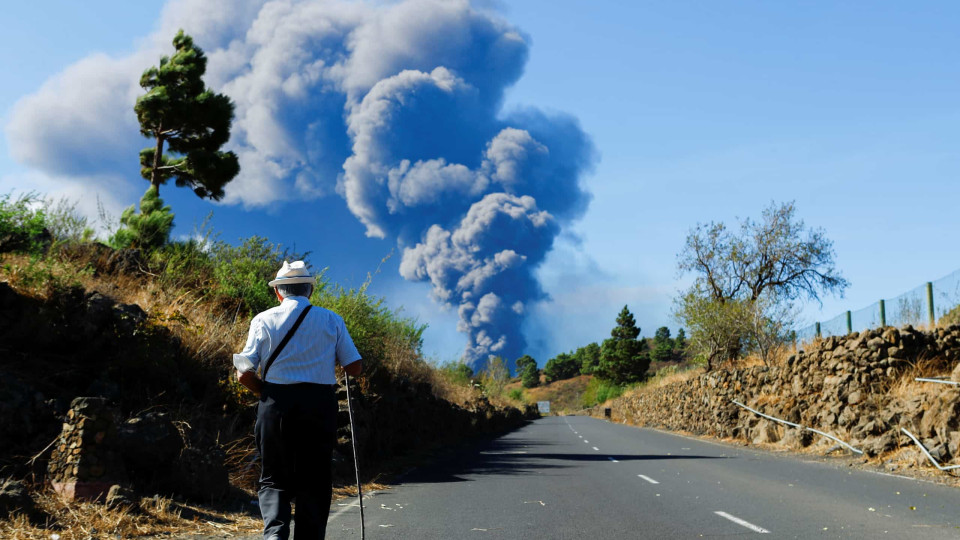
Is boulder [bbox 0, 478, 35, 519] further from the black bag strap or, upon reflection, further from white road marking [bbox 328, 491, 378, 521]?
white road marking [bbox 328, 491, 378, 521]

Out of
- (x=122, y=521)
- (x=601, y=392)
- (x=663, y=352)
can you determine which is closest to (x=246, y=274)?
(x=122, y=521)

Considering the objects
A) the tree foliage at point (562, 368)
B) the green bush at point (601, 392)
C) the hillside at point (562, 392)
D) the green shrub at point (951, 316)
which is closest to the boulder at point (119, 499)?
the green shrub at point (951, 316)

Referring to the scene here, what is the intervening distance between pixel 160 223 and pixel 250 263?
12.6 ft

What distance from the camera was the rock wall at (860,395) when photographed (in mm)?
14492

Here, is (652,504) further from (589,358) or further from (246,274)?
(589,358)

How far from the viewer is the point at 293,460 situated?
194 inches

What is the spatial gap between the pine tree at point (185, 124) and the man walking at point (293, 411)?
19791 millimetres

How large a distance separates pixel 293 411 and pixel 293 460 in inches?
13.5

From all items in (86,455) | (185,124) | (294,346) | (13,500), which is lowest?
(13,500)

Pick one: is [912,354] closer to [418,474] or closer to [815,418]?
[815,418]

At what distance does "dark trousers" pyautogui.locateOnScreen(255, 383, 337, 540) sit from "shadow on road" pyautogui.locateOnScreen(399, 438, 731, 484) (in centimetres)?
785

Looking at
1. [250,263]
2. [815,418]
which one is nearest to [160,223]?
[250,263]

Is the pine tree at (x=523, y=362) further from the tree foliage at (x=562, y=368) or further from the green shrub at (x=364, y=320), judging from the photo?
the green shrub at (x=364, y=320)

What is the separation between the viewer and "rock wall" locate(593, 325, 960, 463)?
14.5 meters
